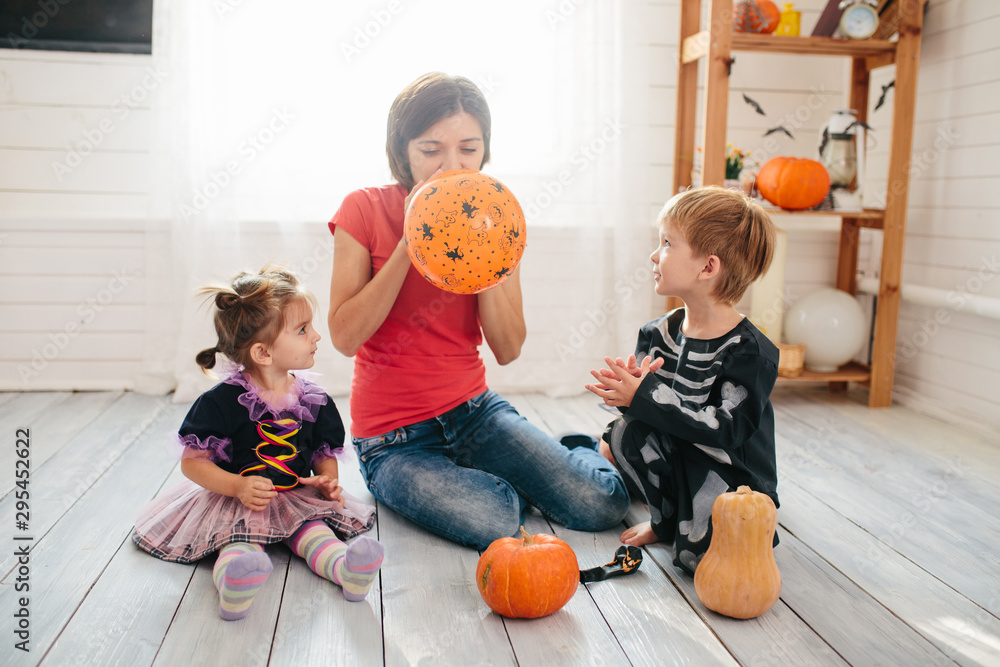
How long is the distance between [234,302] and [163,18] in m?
1.75

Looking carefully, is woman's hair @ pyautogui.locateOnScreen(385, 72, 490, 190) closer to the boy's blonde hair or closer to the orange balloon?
the orange balloon

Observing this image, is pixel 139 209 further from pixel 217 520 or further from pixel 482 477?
pixel 482 477

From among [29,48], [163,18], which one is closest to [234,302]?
[163,18]

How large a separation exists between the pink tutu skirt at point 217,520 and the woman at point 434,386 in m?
0.15

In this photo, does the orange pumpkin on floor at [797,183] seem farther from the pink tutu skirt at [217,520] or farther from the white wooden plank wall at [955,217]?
the pink tutu skirt at [217,520]

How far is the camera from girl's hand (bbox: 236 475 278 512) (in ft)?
4.96

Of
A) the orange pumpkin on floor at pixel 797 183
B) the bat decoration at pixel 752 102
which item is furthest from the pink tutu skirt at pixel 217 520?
the bat decoration at pixel 752 102

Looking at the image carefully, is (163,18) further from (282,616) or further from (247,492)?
(282,616)

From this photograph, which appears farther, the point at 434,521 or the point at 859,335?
the point at 859,335

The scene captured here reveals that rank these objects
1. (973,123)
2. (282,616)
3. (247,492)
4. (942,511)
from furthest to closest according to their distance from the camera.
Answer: (973,123) → (942,511) → (247,492) → (282,616)

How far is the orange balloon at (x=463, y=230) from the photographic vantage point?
1.40 metres

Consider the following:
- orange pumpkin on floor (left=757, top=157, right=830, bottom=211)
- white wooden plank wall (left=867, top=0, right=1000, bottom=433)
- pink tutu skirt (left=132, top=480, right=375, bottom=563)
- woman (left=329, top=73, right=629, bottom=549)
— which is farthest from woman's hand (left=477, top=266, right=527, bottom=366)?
white wooden plank wall (left=867, top=0, right=1000, bottom=433)

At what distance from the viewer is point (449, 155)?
1.60 meters

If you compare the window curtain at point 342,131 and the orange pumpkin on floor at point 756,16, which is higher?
the orange pumpkin on floor at point 756,16
